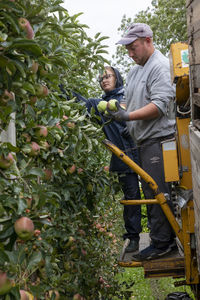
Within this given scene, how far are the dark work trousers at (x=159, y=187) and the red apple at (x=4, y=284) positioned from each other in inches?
100

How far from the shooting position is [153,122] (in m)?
3.66

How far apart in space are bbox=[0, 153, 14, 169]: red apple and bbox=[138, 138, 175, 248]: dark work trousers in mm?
2422

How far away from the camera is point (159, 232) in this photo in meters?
3.66

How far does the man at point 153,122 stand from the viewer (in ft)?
11.6

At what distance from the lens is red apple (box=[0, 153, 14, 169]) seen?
1325 millimetres

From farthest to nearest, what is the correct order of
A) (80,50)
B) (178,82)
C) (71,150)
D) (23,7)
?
(178,82)
(80,50)
(71,150)
(23,7)

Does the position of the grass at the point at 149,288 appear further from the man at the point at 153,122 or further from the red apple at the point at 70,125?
the red apple at the point at 70,125

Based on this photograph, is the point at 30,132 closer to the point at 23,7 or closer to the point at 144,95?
the point at 23,7

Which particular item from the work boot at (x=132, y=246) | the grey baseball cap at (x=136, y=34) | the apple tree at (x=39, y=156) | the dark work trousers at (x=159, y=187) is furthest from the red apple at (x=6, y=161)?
the work boot at (x=132, y=246)

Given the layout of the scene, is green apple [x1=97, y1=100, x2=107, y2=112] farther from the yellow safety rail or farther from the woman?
the yellow safety rail

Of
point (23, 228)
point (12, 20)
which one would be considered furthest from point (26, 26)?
point (23, 228)

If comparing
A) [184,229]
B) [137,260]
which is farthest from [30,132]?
[137,260]

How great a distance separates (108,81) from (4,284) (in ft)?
10.7

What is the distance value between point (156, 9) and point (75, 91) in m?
→ 15.4
